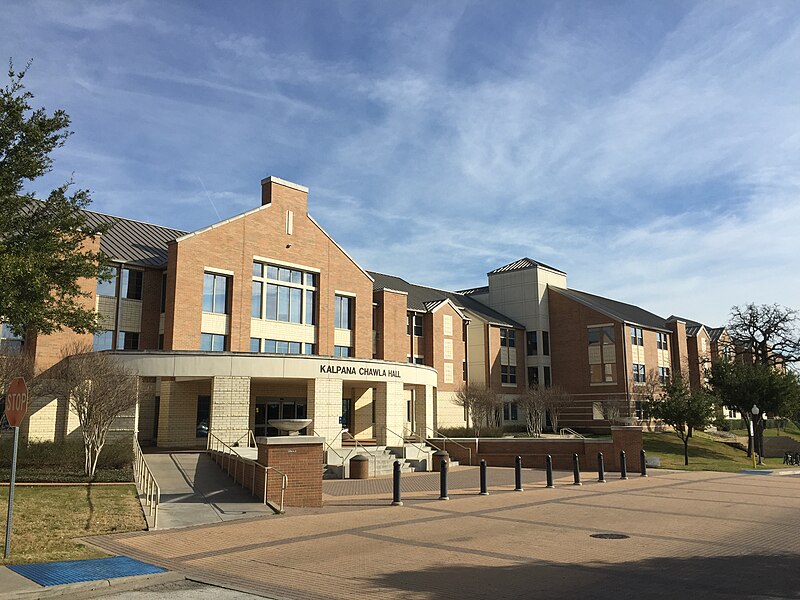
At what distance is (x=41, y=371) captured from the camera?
29000 mm

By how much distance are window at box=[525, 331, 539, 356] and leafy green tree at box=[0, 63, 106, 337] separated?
44125 mm

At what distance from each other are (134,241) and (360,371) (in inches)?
589

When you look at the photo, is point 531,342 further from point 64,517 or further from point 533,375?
point 64,517

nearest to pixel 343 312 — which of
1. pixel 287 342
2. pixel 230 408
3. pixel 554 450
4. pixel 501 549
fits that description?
pixel 287 342

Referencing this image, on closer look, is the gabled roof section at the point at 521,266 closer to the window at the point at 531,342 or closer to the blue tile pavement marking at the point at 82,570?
the window at the point at 531,342

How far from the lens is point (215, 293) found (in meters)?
35.1

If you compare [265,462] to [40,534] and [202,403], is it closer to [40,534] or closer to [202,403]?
[40,534]

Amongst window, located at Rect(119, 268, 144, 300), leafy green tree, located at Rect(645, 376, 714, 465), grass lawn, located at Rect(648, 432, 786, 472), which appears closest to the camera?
window, located at Rect(119, 268, 144, 300)

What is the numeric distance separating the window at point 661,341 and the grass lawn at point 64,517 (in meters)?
53.9

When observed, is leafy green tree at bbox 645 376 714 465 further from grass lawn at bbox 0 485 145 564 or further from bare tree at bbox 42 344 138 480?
grass lawn at bbox 0 485 145 564

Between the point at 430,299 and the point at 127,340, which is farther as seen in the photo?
the point at 430,299

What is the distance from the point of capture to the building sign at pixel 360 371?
30325mm

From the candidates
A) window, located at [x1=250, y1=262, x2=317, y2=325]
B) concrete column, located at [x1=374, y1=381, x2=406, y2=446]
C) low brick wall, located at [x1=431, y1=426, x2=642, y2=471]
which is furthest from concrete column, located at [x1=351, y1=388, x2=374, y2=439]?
low brick wall, located at [x1=431, y1=426, x2=642, y2=471]

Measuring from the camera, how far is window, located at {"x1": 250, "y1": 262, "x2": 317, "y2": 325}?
37.1m
